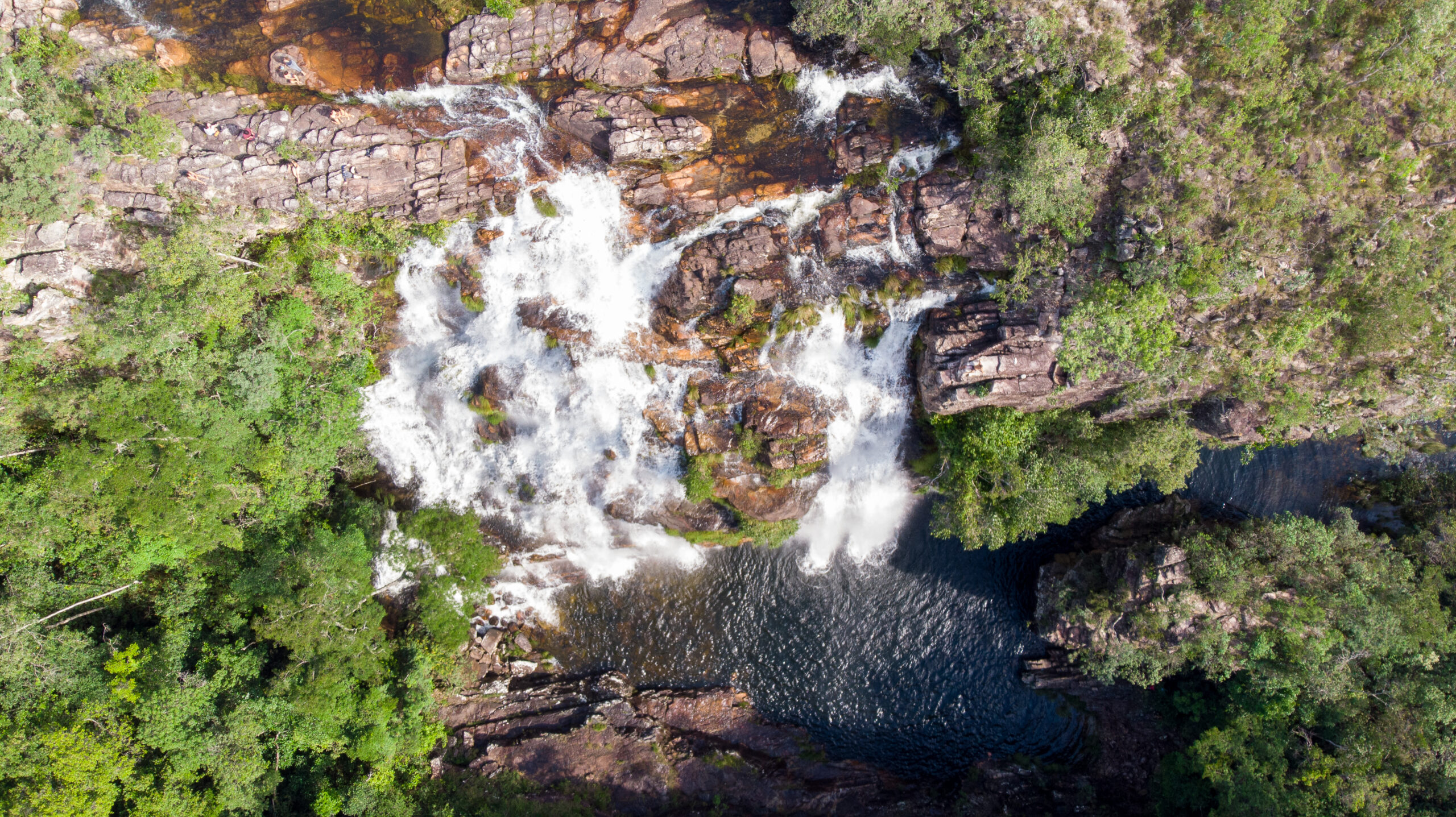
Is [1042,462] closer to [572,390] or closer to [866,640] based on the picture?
[866,640]

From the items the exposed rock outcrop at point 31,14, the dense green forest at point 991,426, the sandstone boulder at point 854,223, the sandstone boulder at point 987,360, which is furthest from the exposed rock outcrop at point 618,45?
the exposed rock outcrop at point 31,14

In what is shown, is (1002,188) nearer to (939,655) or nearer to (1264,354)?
(1264,354)

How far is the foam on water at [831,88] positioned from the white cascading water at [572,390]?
9.87 feet

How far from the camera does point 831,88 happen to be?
22109mm

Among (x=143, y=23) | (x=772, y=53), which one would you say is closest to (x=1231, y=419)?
(x=772, y=53)

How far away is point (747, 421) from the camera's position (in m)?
23.8

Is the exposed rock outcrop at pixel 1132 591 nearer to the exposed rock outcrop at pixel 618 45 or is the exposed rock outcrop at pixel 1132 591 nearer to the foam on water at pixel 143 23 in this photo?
the exposed rock outcrop at pixel 618 45

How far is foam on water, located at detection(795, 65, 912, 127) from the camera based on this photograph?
71.5 feet

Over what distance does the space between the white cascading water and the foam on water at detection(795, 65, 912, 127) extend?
118 inches

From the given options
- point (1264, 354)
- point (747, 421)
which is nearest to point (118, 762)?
point (747, 421)

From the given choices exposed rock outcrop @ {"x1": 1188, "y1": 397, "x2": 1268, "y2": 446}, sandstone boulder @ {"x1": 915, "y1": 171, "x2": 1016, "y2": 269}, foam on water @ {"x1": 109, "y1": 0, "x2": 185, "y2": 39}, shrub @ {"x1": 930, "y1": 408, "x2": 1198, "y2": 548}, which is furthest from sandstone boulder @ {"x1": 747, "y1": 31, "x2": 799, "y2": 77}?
foam on water @ {"x1": 109, "y1": 0, "x2": 185, "y2": 39}

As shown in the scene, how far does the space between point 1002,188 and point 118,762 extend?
3403 cm

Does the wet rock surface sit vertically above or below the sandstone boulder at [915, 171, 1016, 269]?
below

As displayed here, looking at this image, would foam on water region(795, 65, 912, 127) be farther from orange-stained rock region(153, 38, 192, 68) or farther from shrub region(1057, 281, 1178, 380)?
orange-stained rock region(153, 38, 192, 68)
